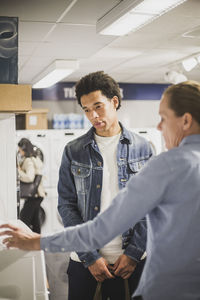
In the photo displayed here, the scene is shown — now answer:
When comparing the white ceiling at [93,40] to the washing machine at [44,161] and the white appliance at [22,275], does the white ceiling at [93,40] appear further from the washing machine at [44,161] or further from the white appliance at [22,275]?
the white appliance at [22,275]

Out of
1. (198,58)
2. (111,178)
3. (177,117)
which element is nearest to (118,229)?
(177,117)

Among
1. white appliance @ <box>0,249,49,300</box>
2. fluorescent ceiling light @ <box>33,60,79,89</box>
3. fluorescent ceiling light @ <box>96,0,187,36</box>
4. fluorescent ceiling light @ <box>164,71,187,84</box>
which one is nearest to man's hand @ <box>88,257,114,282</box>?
white appliance @ <box>0,249,49,300</box>

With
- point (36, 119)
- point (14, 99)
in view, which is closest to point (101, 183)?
point (14, 99)

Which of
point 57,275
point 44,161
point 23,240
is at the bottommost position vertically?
point 57,275

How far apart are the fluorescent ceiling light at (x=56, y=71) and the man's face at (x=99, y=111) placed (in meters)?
4.04

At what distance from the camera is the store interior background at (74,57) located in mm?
3664

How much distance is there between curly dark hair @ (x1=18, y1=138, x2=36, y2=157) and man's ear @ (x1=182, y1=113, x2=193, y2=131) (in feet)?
19.2

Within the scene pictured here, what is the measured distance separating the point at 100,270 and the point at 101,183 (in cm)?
45

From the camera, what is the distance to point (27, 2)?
3.62m

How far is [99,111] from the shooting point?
2.31 metres

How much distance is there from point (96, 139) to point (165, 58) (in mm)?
4471

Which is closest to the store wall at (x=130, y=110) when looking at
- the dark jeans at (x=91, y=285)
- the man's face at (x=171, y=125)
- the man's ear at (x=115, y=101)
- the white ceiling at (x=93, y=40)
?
the white ceiling at (x=93, y=40)

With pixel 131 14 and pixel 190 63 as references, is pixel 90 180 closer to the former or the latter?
pixel 131 14

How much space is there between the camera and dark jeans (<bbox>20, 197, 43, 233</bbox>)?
23.3ft
